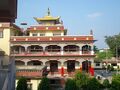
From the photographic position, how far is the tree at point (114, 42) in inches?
2397

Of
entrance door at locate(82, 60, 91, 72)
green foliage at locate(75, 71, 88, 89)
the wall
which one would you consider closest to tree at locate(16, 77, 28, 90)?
green foliage at locate(75, 71, 88, 89)

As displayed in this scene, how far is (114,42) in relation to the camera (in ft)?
202

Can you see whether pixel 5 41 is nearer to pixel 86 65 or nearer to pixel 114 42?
pixel 86 65

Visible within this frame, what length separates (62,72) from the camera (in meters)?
32.7

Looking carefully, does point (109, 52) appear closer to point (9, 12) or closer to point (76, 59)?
point (76, 59)

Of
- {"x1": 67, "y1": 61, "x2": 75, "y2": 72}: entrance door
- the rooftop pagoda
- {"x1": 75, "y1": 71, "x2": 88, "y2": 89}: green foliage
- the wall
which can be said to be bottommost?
{"x1": 75, "y1": 71, "x2": 88, "y2": 89}: green foliage

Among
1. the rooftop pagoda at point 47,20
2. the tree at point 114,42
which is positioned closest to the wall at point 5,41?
the rooftop pagoda at point 47,20

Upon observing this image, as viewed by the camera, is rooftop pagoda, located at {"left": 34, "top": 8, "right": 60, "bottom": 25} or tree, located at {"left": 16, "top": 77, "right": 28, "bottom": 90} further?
rooftop pagoda, located at {"left": 34, "top": 8, "right": 60, "bottom": 25}

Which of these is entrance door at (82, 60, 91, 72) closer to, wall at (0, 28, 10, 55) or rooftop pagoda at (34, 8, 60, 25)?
rooftop pagoda at (34, 8, 60, 25)

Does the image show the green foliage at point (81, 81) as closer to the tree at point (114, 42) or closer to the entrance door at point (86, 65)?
the entrance door at point (86, 65)

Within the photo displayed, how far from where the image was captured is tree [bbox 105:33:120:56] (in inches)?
2397

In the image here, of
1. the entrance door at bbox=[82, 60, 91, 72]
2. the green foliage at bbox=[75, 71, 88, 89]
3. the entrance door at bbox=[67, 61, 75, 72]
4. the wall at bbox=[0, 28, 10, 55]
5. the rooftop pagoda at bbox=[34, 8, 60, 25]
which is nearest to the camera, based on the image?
the green foliage at bbox=[75, 71, 88, 89]

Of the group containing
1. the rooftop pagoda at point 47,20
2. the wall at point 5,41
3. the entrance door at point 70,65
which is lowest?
the entrance door at point 70,65

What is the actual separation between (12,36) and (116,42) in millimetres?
34267
